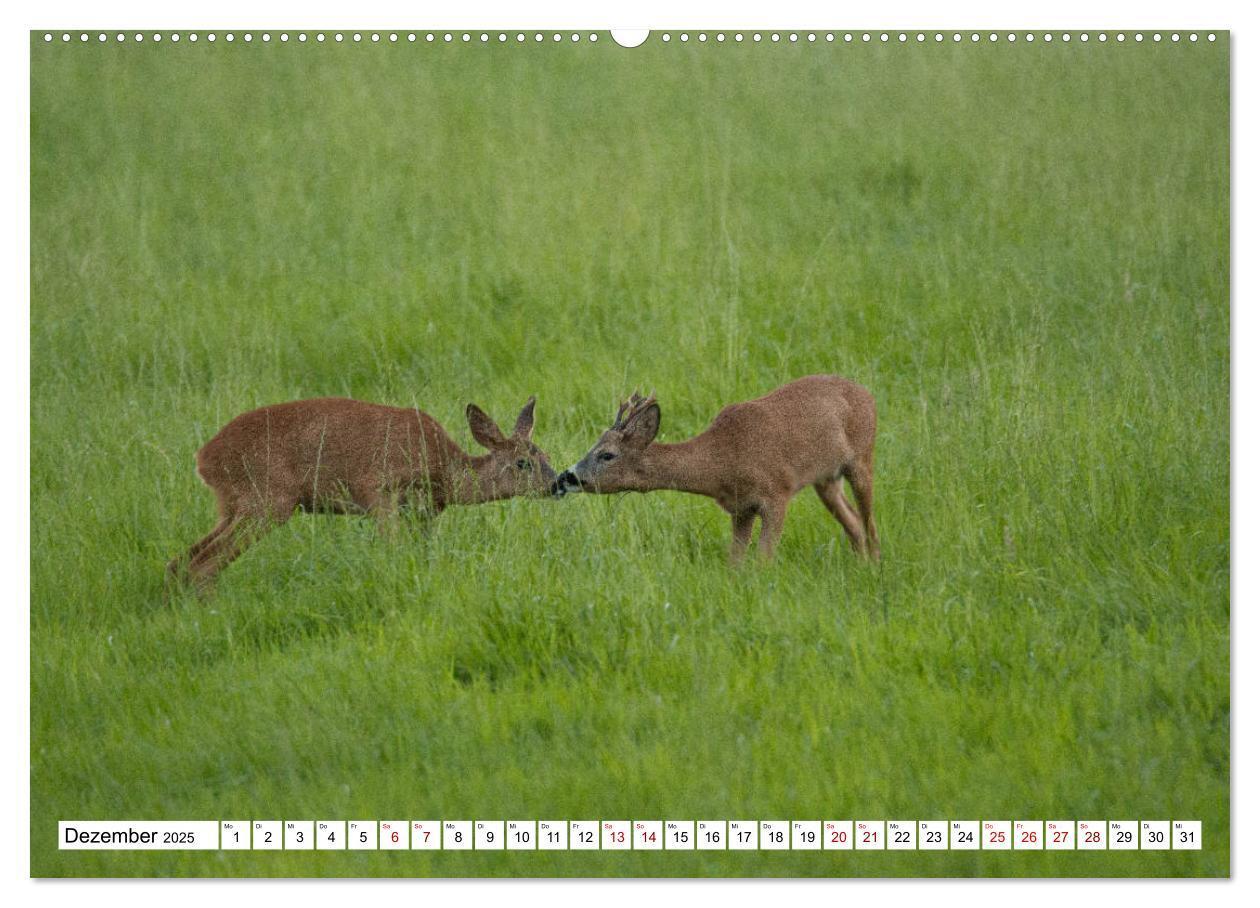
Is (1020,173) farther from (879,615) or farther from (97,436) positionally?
(97,436)

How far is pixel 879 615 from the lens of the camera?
6.72 m

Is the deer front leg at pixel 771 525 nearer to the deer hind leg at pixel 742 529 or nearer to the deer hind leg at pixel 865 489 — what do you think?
the deer hind leg at pixel 742 529

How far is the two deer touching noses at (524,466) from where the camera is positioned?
8.02 m

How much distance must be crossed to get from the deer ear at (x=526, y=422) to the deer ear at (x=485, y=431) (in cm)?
12

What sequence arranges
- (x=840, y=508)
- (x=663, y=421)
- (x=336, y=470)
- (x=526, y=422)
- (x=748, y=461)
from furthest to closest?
1. (x=663, y=421)
2. (x=526, y=422)
3. (x=840, y=508)
4. (x=336, y=470)
5. (x=748, y=461)

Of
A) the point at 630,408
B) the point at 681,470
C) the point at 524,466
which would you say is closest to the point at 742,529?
the point at 681,470

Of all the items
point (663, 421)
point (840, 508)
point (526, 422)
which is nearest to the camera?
point (840, 508)

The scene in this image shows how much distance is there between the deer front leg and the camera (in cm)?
779

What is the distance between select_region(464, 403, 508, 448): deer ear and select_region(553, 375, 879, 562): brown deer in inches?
22.2

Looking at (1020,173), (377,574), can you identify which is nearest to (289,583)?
(377,574)

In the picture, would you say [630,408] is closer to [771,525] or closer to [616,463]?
[616,463]

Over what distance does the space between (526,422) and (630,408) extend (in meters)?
0.65

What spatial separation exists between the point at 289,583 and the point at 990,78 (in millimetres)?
4173

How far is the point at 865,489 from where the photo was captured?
8359 mm
